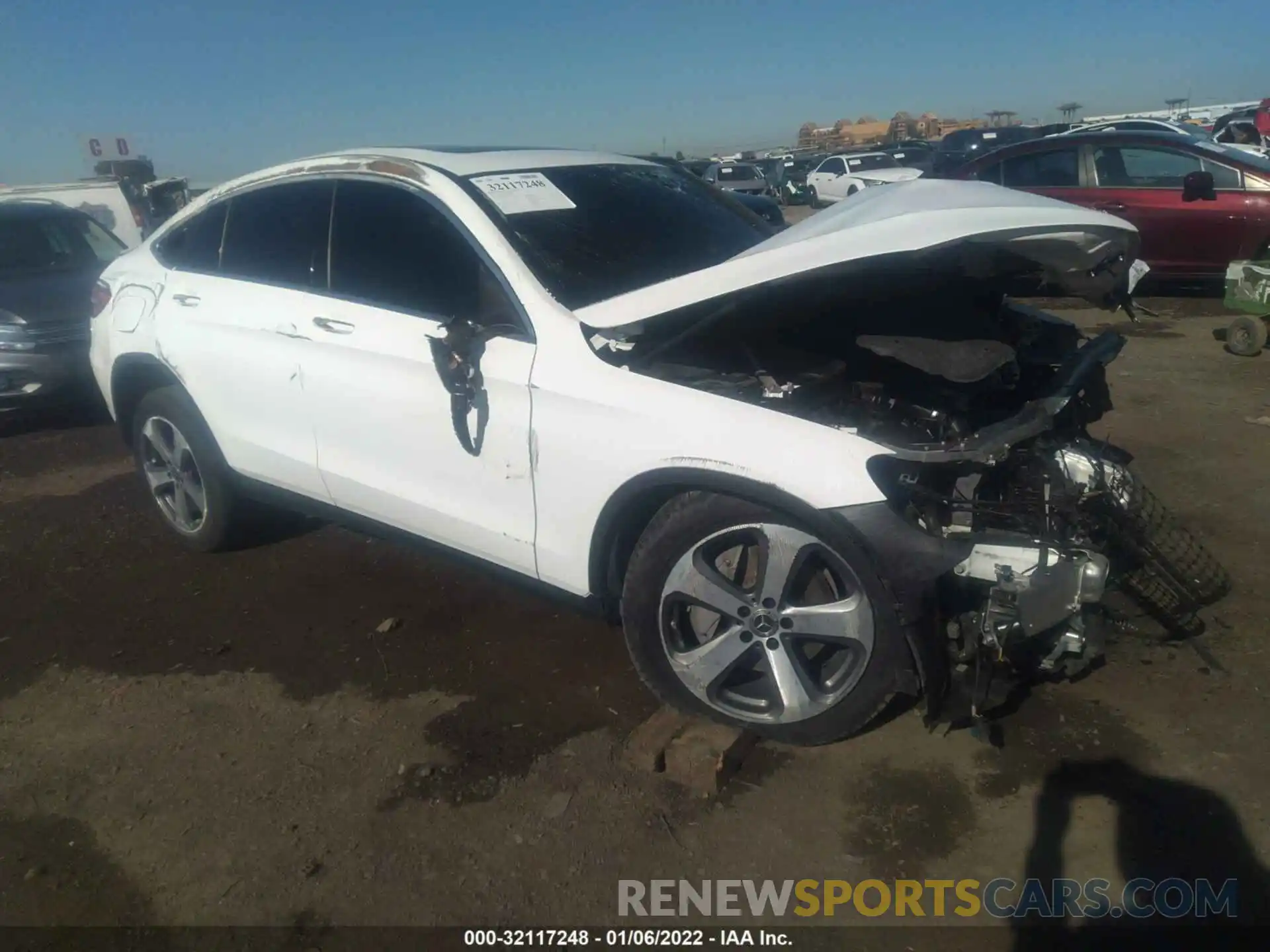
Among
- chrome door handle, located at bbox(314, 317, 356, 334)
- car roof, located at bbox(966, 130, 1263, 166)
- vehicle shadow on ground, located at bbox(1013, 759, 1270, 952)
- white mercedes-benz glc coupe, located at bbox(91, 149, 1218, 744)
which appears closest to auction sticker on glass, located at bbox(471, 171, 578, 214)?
white mercedes-benz glc coupe, located at bbox(91, 149, 1218, 744)

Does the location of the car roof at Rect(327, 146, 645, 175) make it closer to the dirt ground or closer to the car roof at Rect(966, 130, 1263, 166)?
the dirt ground

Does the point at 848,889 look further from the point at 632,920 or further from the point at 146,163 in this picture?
the point at 146,163

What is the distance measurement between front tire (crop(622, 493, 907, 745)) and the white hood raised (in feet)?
2.10

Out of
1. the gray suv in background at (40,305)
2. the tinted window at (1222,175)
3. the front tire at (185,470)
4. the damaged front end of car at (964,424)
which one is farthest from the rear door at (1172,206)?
the gray suv in background at (40,305)

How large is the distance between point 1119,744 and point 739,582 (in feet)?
4.14

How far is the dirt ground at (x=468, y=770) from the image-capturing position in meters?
2.54

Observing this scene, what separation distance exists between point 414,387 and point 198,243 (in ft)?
5.84

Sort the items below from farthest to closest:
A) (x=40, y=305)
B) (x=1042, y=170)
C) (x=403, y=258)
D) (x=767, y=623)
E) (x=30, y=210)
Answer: (x=1042, y=170), (x=30, y=210), (x=40, y=305), (x=403, y=258), (x=767, y=623)

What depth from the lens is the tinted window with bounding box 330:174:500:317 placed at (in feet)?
10.8

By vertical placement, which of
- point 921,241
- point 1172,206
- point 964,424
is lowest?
point 964,424

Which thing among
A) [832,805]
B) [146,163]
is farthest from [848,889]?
[146,163]

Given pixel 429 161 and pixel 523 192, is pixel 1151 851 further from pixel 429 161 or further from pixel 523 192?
pixel 429 161

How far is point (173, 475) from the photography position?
15.1 ft
